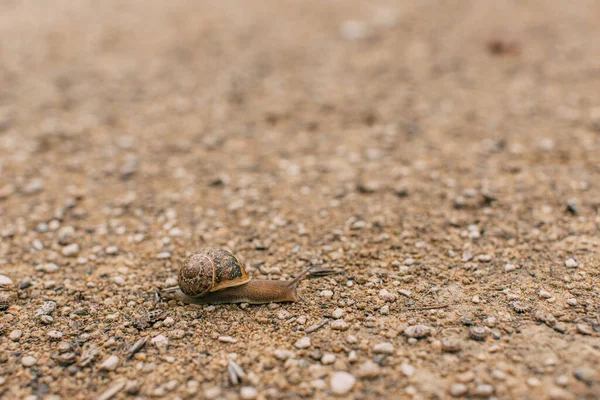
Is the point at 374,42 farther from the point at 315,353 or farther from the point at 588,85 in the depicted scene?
the point at 315,353

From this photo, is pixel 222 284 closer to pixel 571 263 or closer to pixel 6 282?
pixel 6 282

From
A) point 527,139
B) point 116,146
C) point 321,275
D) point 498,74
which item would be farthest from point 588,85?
point 116,146

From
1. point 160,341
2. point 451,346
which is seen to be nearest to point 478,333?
point 451,346

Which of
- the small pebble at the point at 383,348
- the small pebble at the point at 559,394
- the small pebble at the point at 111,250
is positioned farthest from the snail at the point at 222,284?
the small pebble at the point at 559,394

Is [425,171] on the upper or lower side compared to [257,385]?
upper

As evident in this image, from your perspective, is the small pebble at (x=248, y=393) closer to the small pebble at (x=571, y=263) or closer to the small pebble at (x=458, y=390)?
the small pebble at (x=458, y=390)

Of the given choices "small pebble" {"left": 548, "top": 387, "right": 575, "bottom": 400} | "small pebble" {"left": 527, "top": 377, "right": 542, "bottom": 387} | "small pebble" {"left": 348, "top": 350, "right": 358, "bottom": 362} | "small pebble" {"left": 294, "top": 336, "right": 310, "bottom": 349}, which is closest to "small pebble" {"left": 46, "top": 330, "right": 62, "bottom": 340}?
"small pebble" {"left": 294, "top": 336, "right": 310, "bottom": 349}
